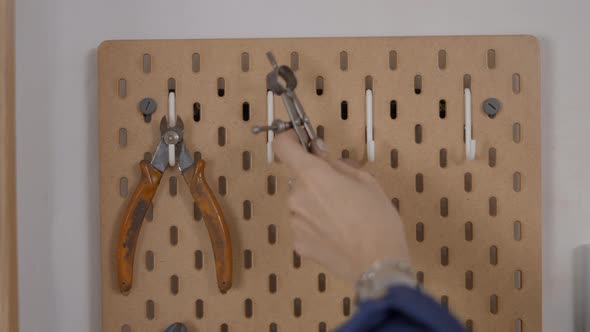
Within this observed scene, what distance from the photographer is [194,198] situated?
82 centimetres

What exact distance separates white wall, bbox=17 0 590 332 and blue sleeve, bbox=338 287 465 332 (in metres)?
0.43

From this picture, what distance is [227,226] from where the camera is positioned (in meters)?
0.85

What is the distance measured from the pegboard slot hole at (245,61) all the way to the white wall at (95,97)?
36 millimetres

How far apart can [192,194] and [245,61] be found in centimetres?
20

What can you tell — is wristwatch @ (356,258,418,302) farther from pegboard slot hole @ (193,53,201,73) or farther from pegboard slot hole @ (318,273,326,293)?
pegboard slot hole @ (193,53,201,73)

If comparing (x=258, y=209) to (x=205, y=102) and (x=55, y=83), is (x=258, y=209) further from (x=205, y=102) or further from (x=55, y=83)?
(x=55, y=83)

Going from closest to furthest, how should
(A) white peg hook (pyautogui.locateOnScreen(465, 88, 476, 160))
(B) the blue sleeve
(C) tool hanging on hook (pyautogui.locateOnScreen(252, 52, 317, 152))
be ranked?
1. (B) the blue sleeve
2. (C) tool hanging on hook (pyautogui.locateOnScreen(252, 52, 317, 152))
3. (A) white peg hook (pyautogui.locateOnScreen(465, 88, 476, 160))

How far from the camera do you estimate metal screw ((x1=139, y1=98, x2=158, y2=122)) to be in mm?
852

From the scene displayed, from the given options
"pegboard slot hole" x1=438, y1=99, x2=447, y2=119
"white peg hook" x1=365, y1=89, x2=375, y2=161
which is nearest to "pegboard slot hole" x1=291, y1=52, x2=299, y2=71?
"white peg hook" x1=365, y1=89, x2=375, y2=161

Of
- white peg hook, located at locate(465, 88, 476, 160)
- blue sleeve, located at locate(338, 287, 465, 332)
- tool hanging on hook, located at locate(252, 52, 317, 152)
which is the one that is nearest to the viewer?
blue sleeve, located at locate(338, 287, 465, 332)

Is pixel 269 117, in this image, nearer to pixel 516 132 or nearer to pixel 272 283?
pixel 272 283

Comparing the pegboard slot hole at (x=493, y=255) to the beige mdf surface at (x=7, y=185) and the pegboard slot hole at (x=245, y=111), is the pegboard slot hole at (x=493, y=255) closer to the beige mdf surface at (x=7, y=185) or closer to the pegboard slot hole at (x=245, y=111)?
the pegboard slot hole at (x=245, y=111)

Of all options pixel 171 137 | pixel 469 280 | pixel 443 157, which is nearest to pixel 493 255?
pixel 469 280

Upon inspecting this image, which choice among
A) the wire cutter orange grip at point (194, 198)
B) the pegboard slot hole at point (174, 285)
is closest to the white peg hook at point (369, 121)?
the wire cutter orange grip at point (194, 198)
